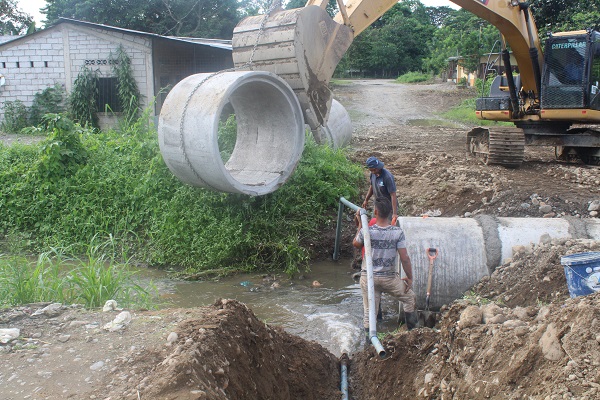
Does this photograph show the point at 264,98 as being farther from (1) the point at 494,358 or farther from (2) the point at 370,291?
(1) the point at 494,358

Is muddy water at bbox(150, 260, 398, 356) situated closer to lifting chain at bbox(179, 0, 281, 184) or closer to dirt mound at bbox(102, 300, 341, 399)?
dirt mound at bbox(102, 300, 341, 399)

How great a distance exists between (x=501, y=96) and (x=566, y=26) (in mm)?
12706

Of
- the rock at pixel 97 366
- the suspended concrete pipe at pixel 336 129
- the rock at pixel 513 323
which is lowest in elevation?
the rock at pixel 97 366

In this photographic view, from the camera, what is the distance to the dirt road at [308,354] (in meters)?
3.24

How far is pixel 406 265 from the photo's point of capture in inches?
221

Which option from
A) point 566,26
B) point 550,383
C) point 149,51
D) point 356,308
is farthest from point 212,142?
point 566,26

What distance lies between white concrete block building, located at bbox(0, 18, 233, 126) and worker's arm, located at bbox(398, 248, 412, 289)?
12.1 metres

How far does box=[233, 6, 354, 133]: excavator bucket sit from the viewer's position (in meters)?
7.50

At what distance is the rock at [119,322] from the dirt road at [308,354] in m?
0.04

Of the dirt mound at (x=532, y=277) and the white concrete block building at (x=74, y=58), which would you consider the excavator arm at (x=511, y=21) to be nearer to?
the dirt mound at (x=532, y=277)

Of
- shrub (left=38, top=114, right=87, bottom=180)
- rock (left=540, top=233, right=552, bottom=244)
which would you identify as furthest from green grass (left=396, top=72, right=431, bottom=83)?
rock (left=540, top=233, right=552, bottom=244)

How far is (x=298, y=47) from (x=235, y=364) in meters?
4.77

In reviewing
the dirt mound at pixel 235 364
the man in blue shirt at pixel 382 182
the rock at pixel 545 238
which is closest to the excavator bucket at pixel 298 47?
the man in blue shirt at pixel 382 182

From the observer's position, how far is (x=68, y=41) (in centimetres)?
1681
